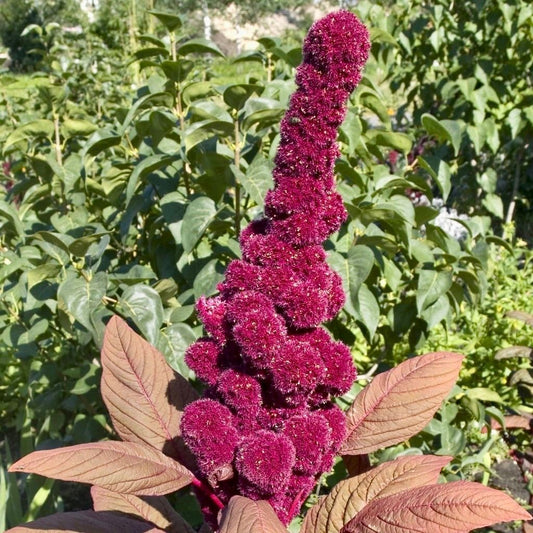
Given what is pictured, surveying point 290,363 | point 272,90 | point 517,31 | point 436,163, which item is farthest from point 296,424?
point 517,31

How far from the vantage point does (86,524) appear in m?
1.18

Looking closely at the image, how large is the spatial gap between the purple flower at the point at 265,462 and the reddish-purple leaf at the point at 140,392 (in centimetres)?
26

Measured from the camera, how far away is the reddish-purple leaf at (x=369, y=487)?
1176 mm

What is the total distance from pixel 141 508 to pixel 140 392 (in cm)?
21

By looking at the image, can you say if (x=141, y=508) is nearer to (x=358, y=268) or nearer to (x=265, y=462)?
(x=265, y=462)

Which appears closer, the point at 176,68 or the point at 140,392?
the point at 140,392

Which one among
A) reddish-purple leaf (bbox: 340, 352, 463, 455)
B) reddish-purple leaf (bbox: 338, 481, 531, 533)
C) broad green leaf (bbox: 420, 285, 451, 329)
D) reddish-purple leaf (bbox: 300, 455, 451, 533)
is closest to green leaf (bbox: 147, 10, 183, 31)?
broad green leaf (bbox: 420, 285, 451, 329)

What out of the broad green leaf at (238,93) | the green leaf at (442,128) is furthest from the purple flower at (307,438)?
the green leaf at (442,128)

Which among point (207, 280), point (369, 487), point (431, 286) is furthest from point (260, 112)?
point (369, 487)

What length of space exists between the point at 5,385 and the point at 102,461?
8.67 ft

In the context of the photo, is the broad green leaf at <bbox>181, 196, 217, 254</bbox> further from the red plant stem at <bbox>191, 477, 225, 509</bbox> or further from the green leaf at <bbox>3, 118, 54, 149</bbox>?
the green leaf at <bbox>3, 118, 54, 149</bbox>

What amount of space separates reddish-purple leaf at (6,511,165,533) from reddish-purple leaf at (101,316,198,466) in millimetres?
126

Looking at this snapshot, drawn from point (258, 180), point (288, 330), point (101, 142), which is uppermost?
point (101, 142)

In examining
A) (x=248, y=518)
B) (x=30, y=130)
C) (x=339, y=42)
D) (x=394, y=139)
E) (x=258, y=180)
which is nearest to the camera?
(x=248, y=518)
